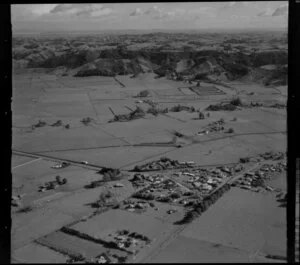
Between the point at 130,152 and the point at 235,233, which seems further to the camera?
the point at 130,152

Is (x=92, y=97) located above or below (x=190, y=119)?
above

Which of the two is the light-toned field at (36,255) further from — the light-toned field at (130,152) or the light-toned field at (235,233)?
the light-toned field at (235,233)

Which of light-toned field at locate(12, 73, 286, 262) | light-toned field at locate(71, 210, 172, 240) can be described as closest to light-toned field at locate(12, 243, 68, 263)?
light-toned field at locate(12, 73, 286, 262)

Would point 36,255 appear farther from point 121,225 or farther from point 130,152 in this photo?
point 130,152

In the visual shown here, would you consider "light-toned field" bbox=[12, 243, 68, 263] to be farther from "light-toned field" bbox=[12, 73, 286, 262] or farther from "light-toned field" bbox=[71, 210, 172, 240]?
"light-toned field" bbox=[71, 210, 172, 240]

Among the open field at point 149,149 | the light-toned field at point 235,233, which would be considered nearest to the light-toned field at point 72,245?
the open field at point 149,149

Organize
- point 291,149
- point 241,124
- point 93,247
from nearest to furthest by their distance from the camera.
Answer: point 291,149
point 93,247
point 241,124

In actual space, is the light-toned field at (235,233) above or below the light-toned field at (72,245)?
above

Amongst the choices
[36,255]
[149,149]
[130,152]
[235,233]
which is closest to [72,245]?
[36,255]
